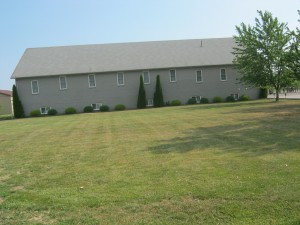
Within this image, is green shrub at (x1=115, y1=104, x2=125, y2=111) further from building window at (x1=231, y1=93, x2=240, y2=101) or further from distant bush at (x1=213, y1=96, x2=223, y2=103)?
building window at (x1=231, y1=93, x2=240, y2=101)

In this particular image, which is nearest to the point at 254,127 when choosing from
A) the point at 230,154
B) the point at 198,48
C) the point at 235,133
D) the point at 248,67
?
the point at 235,133

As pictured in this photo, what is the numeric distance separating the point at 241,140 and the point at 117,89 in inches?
1130

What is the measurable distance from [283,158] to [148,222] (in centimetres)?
440

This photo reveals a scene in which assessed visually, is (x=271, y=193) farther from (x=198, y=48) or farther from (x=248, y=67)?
(x=198, y=48)

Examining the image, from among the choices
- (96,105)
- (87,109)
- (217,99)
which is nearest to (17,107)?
(87,109)

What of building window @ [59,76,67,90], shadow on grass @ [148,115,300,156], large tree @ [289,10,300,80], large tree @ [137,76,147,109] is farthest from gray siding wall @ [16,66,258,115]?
shadow on grass @ [148,115,300,156]

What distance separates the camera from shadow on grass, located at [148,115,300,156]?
9.52 meters

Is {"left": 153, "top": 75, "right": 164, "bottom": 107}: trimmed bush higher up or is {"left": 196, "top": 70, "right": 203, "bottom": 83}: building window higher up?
{"left": 196, "top": 70, "right": 203, "bottom": 83}: building window

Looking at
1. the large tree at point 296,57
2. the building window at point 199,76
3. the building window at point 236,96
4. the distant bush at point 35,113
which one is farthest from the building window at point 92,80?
the large tree at point 296,57

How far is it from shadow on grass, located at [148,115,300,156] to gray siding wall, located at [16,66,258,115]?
2525cm

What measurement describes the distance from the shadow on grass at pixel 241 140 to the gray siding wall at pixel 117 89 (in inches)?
994

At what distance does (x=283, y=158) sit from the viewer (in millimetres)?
8039

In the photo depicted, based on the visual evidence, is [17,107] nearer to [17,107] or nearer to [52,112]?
[17,107]

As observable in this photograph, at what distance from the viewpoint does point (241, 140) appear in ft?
35.8
